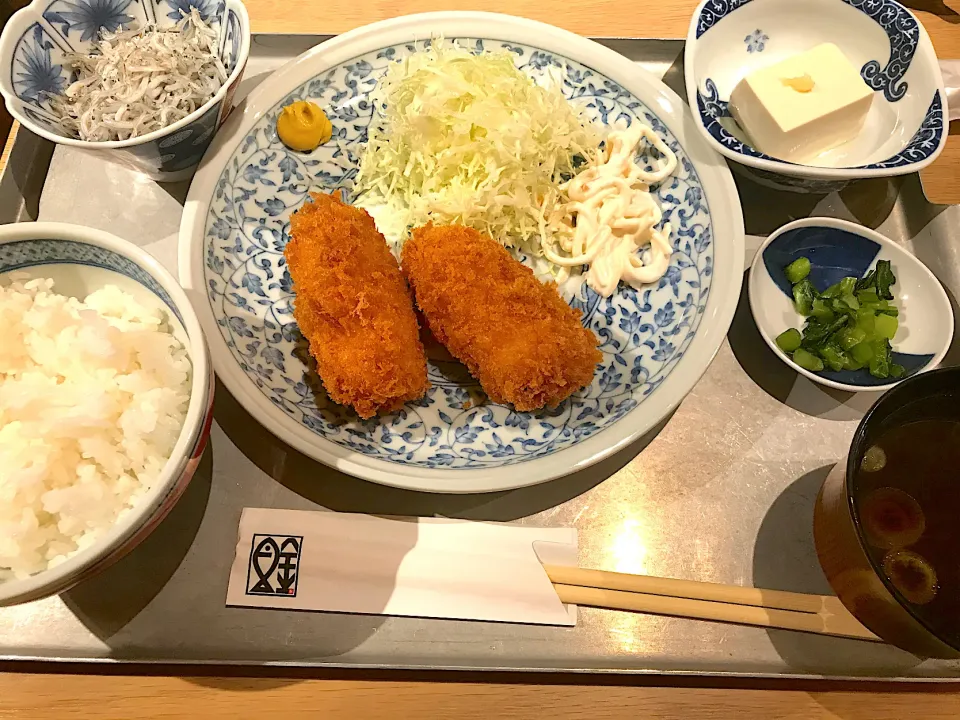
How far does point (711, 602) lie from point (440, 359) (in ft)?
2.80

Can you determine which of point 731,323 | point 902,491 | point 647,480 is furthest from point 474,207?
point 902,491

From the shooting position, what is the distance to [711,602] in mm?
1349

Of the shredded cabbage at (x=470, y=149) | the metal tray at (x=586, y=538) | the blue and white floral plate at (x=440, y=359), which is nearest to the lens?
the metal tray at (x=586, y=538)

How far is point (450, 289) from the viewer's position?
156cm

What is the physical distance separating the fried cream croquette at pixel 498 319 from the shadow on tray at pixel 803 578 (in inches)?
21.3

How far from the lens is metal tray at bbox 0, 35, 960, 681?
4.28 ft

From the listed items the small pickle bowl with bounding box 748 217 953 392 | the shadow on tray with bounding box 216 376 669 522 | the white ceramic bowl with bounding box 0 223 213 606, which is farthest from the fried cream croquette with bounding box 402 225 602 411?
the white ceramic bowl with bounding box 0 223 213 606

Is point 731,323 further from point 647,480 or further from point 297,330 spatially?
point 297,330

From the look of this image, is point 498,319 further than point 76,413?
Yes

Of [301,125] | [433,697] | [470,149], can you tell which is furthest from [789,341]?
[301,125]

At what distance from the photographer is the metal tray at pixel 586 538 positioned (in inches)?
51.3

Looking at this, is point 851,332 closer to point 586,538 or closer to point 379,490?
point 586,538

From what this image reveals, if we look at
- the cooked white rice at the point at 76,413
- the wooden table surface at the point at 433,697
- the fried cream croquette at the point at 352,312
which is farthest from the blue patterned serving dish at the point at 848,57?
the cooked white rice at the point at 76,413

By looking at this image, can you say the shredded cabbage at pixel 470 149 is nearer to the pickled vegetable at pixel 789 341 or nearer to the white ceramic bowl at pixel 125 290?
the pickled vegetable at pixel 789 341
